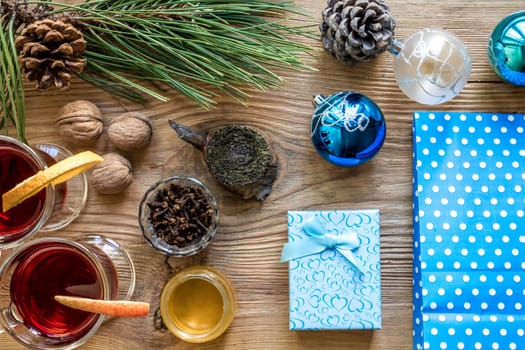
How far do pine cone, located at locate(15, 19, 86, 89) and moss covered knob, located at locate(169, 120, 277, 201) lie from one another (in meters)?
0.16

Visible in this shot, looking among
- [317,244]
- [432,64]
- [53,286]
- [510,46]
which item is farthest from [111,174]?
[510,46]

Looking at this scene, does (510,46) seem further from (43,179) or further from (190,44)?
(43,179)

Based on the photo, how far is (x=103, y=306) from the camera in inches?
30.5

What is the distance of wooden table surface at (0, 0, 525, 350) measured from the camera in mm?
946

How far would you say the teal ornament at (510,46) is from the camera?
0.88 m

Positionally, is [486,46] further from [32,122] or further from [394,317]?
[32,122]

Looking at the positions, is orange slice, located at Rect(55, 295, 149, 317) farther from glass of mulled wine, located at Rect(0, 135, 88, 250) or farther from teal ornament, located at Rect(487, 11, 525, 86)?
teal ornament, located at Rect(487, 11, 525, 86)

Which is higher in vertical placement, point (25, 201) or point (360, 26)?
point (360, 26)

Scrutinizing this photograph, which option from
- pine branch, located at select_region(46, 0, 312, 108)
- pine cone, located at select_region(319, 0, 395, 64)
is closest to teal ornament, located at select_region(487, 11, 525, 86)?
pine cone, located at select_region(319, 0, 395, 64)

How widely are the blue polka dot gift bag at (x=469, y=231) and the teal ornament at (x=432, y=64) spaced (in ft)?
0.16

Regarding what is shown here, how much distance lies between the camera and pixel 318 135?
0.89m

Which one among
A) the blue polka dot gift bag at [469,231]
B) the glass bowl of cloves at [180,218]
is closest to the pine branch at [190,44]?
the glass bowl of cloves at [180,218]

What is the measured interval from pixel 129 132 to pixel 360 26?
35 centimetres

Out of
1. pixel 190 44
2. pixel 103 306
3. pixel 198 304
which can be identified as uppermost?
pixel 190 44
